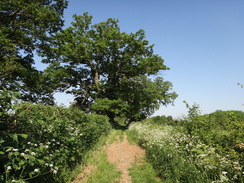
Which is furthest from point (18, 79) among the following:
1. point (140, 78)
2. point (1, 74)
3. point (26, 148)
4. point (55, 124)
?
point (140, 78)

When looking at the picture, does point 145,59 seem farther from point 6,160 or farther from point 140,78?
point 6,160

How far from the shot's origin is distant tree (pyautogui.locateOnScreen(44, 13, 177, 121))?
22094 mm

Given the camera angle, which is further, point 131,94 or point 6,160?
point 131,94

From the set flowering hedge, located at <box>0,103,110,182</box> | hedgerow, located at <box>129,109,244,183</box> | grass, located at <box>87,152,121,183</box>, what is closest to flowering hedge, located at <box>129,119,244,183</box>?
hedgerow, located at <box>129,109,244,183</box>

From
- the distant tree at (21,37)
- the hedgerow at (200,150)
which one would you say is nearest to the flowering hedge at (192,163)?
the hedgerow at (200,150)

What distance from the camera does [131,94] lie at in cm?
2461

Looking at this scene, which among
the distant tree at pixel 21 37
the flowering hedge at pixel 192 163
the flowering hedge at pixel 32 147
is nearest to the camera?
the flowering hedge at pixel 32 147

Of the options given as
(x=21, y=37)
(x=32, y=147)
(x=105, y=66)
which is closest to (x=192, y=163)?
(x=32, y=147)

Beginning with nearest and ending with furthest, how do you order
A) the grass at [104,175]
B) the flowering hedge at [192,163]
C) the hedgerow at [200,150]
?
the flowering hedge at [192,163] < the hedgerow at [200,150] < the grass at [104,175]

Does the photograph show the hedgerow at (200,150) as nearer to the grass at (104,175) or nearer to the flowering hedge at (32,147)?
the grass at (104,175)

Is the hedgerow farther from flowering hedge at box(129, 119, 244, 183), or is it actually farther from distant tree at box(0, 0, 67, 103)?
distant tree at box(0, 0, 67, 103)

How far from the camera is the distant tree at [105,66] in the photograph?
72.5 feet

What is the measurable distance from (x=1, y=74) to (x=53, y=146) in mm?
10230

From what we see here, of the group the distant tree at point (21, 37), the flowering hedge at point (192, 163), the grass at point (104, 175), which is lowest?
the grass at point (104, 175)
